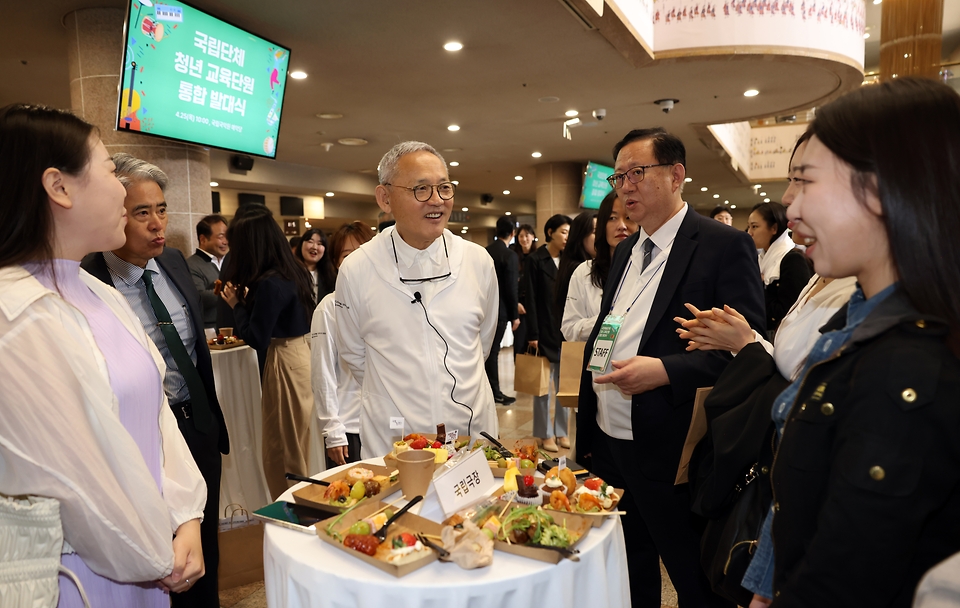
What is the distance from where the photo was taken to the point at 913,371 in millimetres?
884

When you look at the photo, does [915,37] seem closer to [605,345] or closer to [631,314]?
[631,314]

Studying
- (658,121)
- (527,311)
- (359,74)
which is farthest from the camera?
(658,121)

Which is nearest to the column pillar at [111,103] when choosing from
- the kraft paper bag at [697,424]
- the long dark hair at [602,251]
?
the long dark hair at [602,251]

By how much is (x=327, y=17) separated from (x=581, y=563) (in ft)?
15.2

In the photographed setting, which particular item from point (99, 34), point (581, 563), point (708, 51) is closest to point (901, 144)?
point (581, 563)

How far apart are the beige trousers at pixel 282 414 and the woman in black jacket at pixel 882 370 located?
3.13 meters

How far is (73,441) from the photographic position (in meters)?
1.17

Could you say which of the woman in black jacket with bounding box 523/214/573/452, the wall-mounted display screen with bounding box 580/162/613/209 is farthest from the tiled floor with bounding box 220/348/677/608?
the wall-mounted display screen with bounding box 580/162/613/209

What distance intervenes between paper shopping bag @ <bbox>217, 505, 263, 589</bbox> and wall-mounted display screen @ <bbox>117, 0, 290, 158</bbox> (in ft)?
8.79

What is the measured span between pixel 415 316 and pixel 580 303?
1.90m

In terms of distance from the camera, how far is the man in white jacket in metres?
2.16

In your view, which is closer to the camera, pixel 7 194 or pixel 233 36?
pixel 7 194

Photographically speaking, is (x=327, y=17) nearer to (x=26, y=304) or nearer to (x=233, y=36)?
(x=233, y=36)

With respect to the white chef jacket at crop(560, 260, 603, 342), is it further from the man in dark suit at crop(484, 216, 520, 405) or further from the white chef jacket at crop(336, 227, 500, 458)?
the man in dark suit at crop(484, 216, 520, 405)
